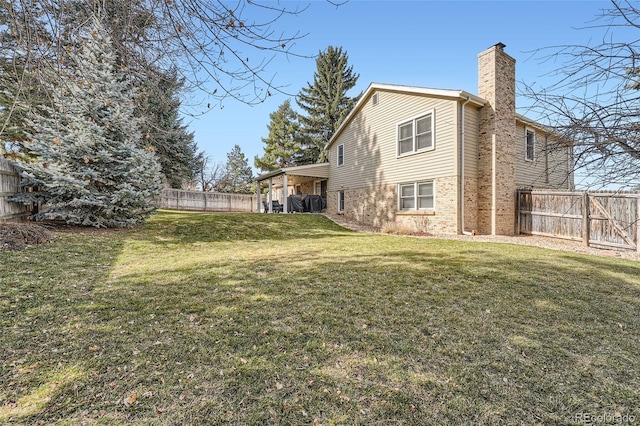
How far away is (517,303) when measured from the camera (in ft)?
12.4

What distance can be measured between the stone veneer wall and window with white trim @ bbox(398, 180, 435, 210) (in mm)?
267

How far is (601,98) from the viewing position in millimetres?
2244

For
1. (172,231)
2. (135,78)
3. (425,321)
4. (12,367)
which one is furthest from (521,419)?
(172,231)

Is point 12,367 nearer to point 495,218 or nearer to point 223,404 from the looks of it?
point 223,404

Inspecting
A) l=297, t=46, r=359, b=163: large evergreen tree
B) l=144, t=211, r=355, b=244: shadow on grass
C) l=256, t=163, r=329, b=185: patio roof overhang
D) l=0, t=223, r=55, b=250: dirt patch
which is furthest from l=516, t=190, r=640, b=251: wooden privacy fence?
l=297, t=46, r=359, b=163: large evergreen tree

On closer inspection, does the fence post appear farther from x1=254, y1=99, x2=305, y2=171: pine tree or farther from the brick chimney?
x1=254, y1=99, x2=305, y2=171: pine tree

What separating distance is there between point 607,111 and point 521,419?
230cm

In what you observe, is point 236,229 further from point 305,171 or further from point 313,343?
point 313,343

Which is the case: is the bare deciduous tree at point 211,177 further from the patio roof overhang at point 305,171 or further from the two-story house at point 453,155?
the two-story house at point 453,155

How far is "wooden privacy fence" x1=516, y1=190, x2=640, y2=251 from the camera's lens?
792cm

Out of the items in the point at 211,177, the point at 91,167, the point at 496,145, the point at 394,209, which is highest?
the point at 211,177

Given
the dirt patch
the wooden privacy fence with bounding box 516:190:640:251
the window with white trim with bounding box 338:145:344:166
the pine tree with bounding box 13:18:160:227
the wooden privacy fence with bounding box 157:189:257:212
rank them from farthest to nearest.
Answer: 1. the wooden privacy fence with bounding box 157:189:257:212
2. the window with white trim with bounding box 338:145:344:166
3. the wooden privacy fence with bounding box 516:190:640:251
4. the pine tree with bounding box 13:18:160:227
5. the dirt patch

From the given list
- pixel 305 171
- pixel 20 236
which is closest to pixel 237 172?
pixel 305 171

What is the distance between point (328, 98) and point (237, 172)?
1553 cm
